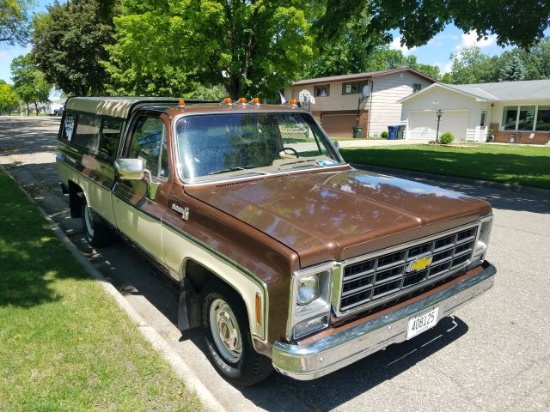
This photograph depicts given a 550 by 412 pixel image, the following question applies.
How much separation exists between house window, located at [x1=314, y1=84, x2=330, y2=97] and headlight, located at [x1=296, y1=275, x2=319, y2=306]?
36.4 m

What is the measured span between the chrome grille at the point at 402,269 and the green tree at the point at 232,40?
13362mm

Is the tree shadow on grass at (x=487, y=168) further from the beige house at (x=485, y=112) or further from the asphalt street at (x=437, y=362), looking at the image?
the beige house at (x=485, y=112)

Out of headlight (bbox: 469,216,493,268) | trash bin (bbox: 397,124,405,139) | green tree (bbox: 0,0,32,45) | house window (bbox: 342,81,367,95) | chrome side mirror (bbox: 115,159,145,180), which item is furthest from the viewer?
house window (bbox: 342,81,367,95)

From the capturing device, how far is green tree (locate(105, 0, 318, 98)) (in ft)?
49.5

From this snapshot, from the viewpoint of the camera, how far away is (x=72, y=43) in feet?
115

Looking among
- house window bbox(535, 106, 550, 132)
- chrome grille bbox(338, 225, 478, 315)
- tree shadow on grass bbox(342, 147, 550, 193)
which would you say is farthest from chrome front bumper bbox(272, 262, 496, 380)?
house window bbox(535, 106, 550, 132)

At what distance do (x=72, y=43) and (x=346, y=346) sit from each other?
38962 millimetres

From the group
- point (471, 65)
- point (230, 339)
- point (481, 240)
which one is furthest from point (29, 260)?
point (471, 65)

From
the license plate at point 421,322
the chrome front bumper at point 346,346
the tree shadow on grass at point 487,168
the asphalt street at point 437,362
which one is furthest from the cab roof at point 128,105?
the tree shadow on grass at point 487,168

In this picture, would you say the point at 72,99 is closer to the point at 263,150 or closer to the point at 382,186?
the point at 263,150

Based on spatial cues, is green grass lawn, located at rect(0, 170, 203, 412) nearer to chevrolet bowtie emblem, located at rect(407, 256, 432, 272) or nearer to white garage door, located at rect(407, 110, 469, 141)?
chevrolet bowtie emblem, located at rect(407, 256, 432, 272)

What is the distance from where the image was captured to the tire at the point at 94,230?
19.6 feet

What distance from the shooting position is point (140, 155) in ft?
14.5

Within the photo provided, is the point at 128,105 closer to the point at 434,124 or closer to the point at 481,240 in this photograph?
the point at 481,240
